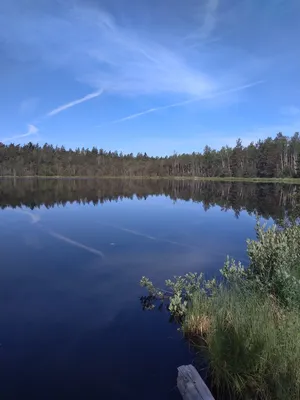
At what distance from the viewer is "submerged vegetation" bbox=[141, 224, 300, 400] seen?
5754 millimetres

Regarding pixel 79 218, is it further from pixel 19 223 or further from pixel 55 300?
pixel 55 300

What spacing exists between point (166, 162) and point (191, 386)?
574ft

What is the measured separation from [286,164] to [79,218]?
10471 cm

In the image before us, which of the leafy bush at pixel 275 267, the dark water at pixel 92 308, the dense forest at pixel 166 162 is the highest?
the dense forest at pixel 166 162

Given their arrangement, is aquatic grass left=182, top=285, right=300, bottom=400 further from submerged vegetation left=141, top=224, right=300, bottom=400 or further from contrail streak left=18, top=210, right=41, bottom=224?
contrail streak left=18, top=210, right=41, bottom=224

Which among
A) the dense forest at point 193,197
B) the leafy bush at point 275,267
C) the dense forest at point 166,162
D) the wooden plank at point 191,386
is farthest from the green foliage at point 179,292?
the dense forest at point 166,162

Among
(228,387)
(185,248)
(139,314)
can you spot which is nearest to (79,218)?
(185,248)

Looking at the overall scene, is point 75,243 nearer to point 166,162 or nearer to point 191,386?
point 191,386

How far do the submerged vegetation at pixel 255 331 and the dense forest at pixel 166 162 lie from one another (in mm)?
106066

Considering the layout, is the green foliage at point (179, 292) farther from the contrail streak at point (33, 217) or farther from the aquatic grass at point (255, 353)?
the contrail streak at point (33, 217)

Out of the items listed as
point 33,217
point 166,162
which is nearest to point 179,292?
point 33,217

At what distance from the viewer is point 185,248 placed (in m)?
18.3

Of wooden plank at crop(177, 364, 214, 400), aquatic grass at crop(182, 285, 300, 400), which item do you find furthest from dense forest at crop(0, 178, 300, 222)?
wooden plank at crop(177, 364, 214, 400)

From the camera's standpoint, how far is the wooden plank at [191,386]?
5016mm
